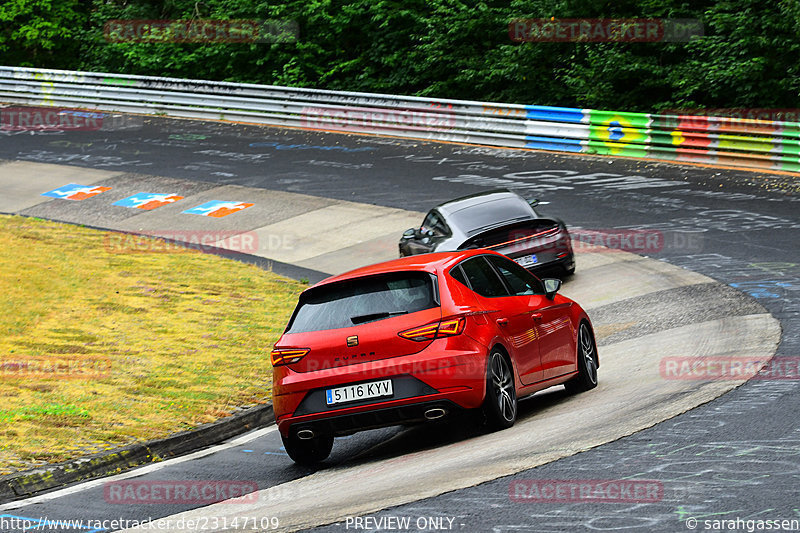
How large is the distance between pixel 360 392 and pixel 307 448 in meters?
0.83

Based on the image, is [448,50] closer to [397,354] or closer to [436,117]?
[436,117]

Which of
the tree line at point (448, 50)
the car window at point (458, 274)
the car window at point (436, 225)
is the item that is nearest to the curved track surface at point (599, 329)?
the car window at point (458, 274)

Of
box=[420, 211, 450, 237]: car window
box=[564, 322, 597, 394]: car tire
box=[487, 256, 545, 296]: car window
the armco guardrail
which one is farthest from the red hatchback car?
the armco guardrail

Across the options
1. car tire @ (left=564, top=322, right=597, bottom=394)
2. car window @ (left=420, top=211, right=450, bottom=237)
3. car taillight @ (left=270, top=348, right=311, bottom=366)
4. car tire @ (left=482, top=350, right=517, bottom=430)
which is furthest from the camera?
car window @ (left=420, top=211, right=450, bottom=237)

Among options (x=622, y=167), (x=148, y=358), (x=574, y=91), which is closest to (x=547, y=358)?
(x=148, y=358)

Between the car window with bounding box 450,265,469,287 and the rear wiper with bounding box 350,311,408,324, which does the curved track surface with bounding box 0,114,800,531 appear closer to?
the rear wiper with bounding box 350,311,408,324

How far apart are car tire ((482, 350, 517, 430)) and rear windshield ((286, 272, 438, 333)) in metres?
0.69

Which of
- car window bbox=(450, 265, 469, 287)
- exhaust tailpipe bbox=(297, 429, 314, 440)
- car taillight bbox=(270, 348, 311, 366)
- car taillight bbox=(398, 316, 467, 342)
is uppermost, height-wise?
car window bbox=(450, 265, 469, 287)

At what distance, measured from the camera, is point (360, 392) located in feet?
27.6

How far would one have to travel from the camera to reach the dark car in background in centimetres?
1612

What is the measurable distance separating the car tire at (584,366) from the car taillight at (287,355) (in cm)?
301

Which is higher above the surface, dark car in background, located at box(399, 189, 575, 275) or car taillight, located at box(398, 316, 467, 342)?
car taillight, located at box(398, 316, 467, 342)

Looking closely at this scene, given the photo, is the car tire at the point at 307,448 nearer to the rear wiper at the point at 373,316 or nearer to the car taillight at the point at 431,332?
the rear wiper at the point at 373,316

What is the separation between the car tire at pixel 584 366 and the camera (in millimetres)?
10477
